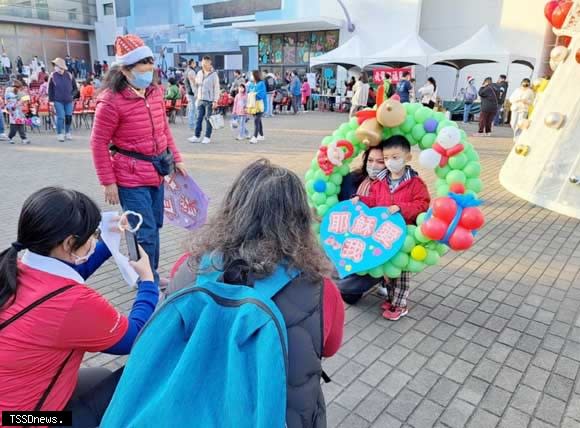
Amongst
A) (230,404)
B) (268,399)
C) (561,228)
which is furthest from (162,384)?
(561,228)

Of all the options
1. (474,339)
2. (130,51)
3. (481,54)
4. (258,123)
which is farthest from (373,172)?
(481,54)

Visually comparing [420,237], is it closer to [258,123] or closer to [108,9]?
[258,123]

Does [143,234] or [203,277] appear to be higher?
[203,277]

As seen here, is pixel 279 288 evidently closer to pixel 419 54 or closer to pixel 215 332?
pixel 215 332

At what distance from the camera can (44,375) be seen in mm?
1590

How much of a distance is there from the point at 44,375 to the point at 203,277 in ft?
2.45

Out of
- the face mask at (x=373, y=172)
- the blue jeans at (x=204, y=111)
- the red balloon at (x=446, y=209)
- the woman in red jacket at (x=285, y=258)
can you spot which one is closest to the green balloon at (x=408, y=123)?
the face mask at (x=373, y=172)

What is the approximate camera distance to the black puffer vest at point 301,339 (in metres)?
1.38

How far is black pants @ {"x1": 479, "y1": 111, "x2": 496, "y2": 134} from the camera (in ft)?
43.9

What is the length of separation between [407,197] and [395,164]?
12.1 inches

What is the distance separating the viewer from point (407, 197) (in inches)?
135

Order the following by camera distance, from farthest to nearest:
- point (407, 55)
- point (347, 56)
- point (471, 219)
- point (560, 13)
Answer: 1. point (347, 56)
2. point (407, 55)
3. point (560, 13)
4. point (471, 219)

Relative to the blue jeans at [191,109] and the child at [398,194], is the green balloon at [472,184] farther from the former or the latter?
the blue jeans at [191,109]

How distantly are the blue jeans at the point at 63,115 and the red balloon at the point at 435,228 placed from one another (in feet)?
34.9
